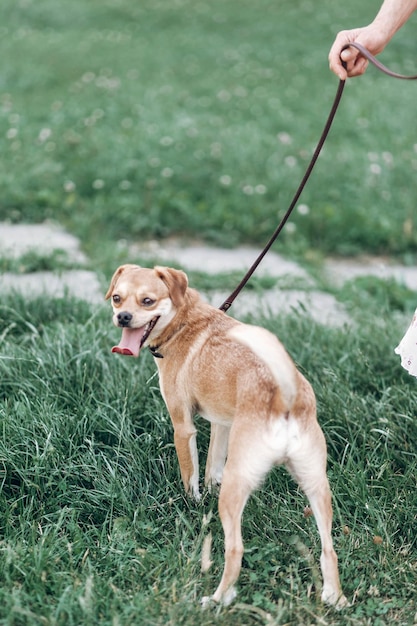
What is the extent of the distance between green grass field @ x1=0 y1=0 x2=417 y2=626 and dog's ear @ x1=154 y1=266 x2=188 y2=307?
72 cm

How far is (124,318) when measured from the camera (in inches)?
107

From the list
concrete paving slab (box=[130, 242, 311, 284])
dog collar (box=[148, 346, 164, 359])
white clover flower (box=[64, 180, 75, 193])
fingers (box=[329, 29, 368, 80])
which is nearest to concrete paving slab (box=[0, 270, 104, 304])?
concrete paving slab (box=[130, 242, 311, 284])

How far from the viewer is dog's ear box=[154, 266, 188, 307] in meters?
2.86

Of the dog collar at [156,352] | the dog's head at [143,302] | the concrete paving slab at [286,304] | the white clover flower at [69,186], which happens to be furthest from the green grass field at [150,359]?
the dog's head at [143,302]

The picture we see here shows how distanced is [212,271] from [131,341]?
2786 mm

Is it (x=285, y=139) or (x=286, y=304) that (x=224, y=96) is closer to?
(x=285, y=139)

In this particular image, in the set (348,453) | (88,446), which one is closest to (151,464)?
(88,446)

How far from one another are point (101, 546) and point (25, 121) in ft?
20.4

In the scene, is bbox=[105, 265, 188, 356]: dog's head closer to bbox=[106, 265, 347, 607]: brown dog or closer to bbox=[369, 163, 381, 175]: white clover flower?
bbox=[106, 265, 347, 607]: brown dog

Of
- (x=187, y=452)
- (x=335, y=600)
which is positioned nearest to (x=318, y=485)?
(x=335, y=600)

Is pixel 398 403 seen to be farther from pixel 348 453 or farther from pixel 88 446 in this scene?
pixel 88 446

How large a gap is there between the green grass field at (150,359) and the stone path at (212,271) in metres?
0.13

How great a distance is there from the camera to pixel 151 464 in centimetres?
318

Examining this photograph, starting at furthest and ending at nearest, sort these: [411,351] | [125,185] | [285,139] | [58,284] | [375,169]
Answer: [285,139] < [375,169] < [125,185] < [58,284] < [411,351]
